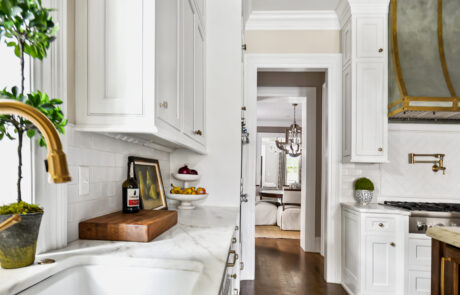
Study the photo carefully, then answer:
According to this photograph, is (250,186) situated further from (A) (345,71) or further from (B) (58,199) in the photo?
(B) (58,199)

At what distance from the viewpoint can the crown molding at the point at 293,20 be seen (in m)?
3.45

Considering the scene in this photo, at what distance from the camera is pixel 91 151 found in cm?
129

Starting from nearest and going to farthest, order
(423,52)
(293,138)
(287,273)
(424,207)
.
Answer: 1. (424,207)
2. (423,52)
3. (287,273)
4. (293,138)

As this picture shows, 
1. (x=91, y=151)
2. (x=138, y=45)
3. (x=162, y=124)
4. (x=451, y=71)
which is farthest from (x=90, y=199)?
(x=451, y=71)

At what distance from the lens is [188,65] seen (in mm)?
1797

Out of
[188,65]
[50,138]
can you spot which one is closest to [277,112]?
[188,65]

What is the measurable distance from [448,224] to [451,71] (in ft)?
4.71

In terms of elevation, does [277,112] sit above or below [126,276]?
above

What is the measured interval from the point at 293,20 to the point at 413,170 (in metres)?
2.14

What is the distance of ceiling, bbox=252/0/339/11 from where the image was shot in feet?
10.6

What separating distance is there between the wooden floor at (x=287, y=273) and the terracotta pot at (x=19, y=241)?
102 inches

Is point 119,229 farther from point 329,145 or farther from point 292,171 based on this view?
point 292,171

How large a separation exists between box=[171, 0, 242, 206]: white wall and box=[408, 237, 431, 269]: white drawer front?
66.6 inches

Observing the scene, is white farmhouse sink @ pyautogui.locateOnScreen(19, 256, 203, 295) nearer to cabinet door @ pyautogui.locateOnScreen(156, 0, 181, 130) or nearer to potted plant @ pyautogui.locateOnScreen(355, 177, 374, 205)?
cabinet door @ pyautogui.locateOnScreen(156, 0, 181, 130)
